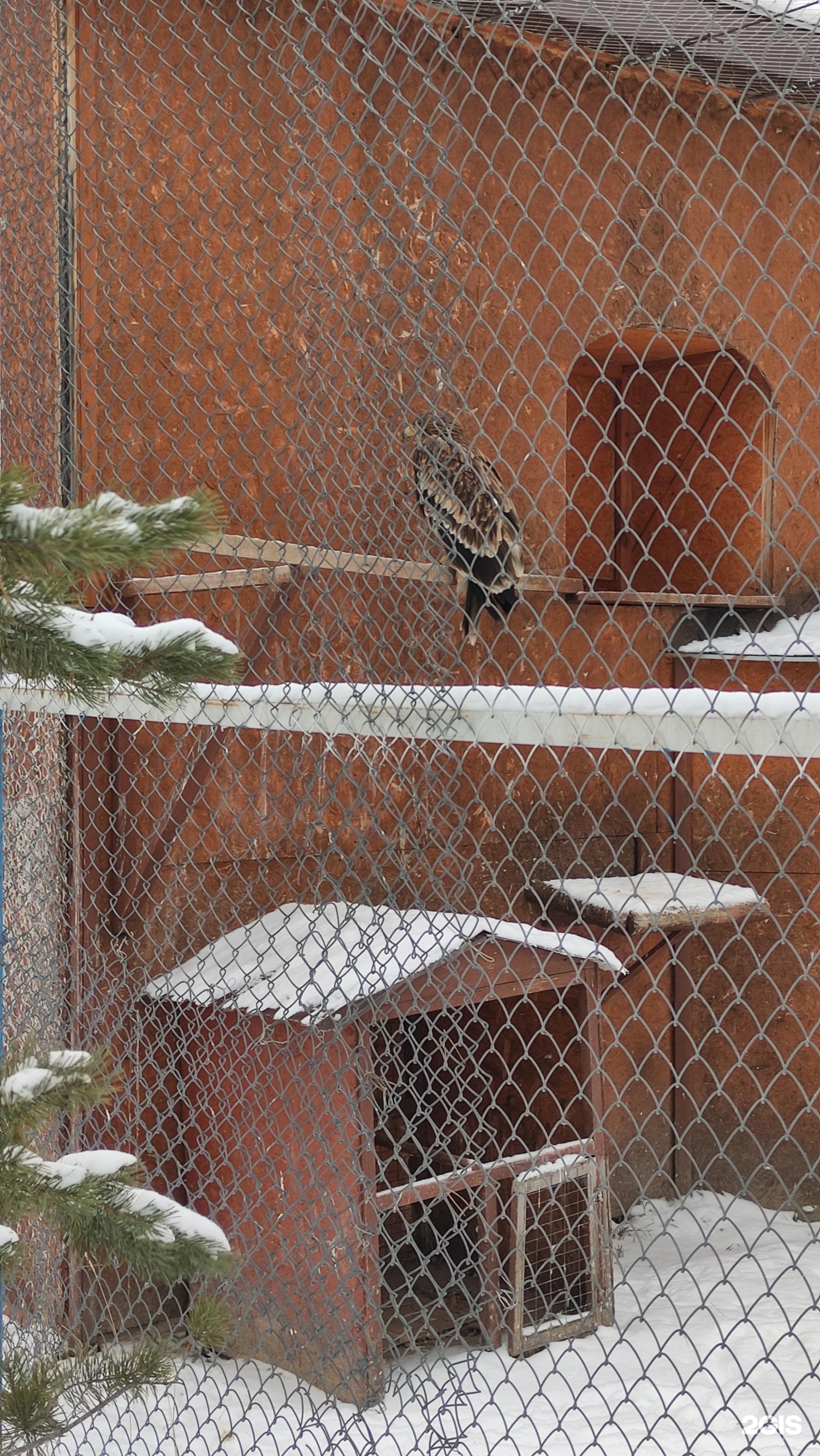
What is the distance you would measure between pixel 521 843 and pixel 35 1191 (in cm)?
366

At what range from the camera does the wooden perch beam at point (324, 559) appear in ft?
8.10

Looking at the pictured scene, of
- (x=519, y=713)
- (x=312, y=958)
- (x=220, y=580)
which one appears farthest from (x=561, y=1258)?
(x=519, y=713)

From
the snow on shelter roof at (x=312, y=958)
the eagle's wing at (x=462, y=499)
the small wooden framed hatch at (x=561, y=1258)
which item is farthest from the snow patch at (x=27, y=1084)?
the small wooden framed hatch at (x=561, y=1258)

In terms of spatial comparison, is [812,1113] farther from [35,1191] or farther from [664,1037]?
[35,1191]

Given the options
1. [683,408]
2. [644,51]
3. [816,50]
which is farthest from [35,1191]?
[683,408]

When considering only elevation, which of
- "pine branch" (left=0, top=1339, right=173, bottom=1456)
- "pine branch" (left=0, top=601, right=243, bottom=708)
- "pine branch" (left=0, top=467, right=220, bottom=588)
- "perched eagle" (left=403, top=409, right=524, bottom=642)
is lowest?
"perched eagle" (left=403, top=409, right=524, bottom=642)

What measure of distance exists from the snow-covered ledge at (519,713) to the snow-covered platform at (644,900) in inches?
86.5

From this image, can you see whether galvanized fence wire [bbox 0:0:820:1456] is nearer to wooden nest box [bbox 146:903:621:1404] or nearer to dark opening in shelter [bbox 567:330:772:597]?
wooden nest box [bbox 146:903:621:1404]

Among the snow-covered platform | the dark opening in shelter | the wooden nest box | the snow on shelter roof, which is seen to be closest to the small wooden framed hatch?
the wooden nest box

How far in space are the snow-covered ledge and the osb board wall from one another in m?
0.49

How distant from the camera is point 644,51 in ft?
12.7

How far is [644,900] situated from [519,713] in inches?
102

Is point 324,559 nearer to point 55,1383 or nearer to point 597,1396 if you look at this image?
point 55,1383

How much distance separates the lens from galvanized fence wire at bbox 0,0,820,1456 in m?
2.84
